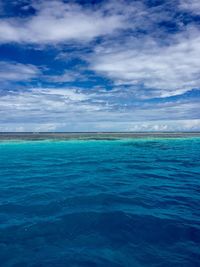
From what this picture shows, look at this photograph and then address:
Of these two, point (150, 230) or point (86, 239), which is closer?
point (86, 239)

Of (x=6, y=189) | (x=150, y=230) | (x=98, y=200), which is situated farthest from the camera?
(x=6, y=189)

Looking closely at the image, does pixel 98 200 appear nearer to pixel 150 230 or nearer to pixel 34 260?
pixel 150 230

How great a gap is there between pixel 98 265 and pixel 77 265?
0.74 m

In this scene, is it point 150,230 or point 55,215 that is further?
point 55,215

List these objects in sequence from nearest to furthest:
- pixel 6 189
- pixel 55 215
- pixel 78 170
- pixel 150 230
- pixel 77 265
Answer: pixel 77 265
pixel 150 230
pixel 55 215
pixel 6 189
pixel 78 170

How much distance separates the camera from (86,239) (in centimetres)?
970

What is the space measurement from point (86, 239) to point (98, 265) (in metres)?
1.75

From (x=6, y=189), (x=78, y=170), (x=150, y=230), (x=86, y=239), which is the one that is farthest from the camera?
(x=78, y=170)

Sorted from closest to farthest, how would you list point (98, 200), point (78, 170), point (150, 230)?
1. point (150, 230)
2. point (98, 200)
3. point (78, 170)

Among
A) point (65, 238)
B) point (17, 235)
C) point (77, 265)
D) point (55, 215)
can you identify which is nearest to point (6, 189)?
point (55, 215)

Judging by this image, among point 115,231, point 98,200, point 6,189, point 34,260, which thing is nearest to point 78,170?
point 6,189

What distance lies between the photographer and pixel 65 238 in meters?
9.77

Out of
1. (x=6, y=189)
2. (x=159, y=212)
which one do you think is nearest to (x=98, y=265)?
(x=159, y=212)

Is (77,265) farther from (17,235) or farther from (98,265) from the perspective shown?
(17,235)
